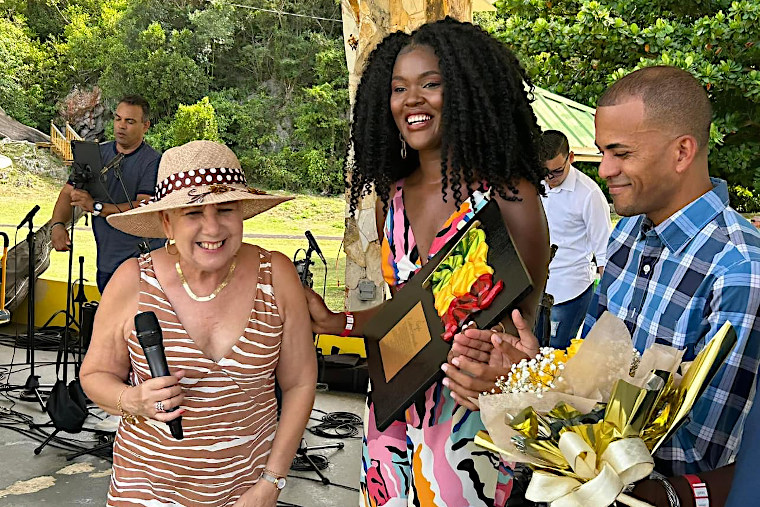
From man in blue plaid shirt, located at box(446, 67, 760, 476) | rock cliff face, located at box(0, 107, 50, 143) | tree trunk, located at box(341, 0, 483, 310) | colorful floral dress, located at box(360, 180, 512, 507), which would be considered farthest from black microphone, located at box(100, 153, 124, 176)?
rock cliff face, located at box(0, 107, 50, 143)

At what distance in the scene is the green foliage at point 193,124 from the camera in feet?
28.3

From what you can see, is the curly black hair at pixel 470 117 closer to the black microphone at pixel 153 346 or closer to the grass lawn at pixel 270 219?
the black microphone at pixel 153 346

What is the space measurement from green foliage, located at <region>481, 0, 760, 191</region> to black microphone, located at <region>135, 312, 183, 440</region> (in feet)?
18.7

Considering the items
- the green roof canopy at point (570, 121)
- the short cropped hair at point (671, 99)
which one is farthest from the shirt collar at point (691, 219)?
the green roof canopy at point (570, 121)

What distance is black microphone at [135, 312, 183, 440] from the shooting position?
168 centimetres

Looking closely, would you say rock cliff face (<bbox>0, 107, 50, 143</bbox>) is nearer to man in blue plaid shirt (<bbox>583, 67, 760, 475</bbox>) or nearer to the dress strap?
the dress strap

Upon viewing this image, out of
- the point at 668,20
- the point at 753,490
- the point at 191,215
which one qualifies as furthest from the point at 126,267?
the point at 668,20

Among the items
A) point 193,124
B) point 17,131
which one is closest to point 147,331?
point 193,124

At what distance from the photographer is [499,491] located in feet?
6.15

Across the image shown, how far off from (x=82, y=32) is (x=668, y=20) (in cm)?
596

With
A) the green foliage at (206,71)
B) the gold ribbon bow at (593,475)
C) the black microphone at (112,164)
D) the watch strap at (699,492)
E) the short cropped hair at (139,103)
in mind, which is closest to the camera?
the gold ribbon bow at (593,475)

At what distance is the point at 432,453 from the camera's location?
1.85 metres

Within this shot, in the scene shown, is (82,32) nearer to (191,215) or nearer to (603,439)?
(191,215)

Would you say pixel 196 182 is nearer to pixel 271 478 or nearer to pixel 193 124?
pixel 271 478
